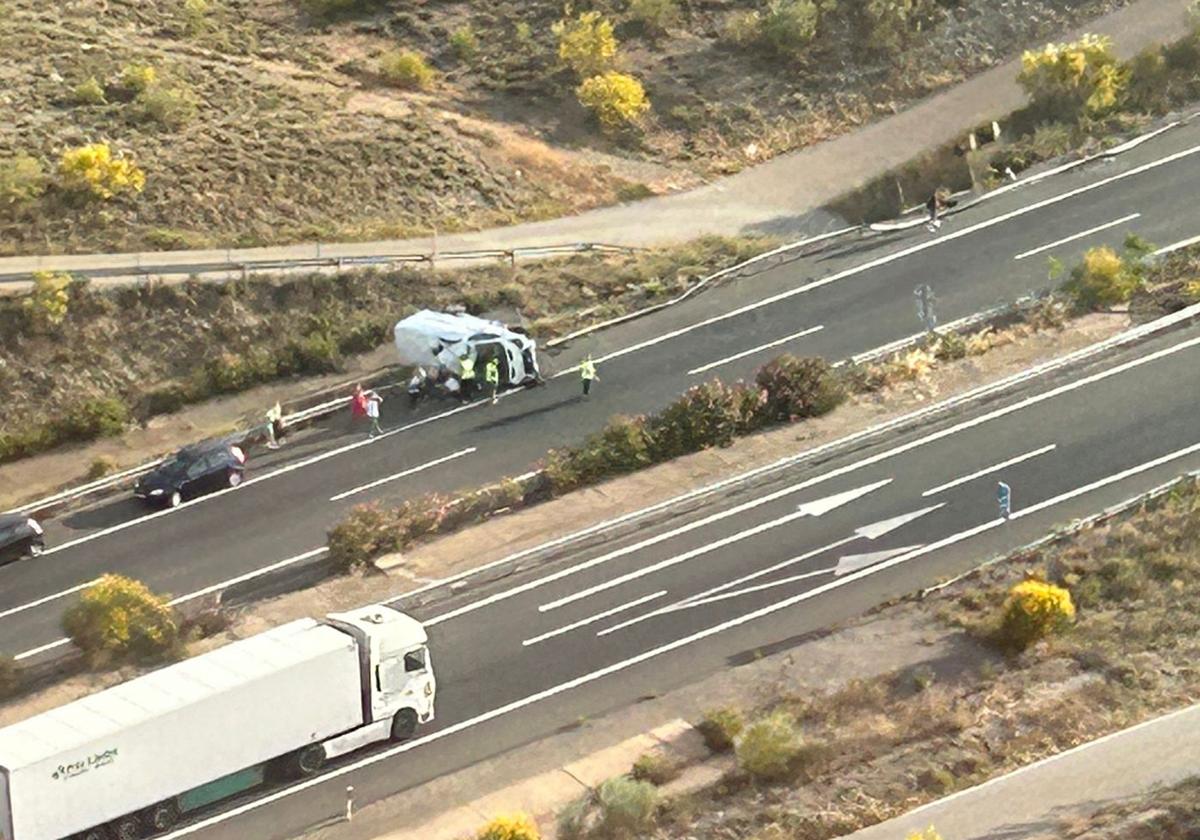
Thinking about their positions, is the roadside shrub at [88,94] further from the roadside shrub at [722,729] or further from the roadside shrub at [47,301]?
the roadside shrub at [722,729]

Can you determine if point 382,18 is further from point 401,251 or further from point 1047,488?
point 1047,488

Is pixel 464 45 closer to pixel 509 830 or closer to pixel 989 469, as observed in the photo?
pixel 989 469

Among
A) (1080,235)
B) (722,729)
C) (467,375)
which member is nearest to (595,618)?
(722,729)

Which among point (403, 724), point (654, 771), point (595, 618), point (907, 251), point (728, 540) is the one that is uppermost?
point (907, 251)

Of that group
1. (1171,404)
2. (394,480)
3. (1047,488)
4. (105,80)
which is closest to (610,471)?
(394,480)

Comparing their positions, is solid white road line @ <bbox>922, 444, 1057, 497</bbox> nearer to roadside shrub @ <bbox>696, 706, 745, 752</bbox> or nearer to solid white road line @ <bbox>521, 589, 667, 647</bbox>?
solid white road line @ <bbox>521, 589, 667, 647</bbox>

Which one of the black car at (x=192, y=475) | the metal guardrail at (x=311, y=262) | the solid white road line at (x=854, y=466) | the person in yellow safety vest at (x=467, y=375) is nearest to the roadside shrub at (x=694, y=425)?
the solid white road line at (x=854, y=466)
